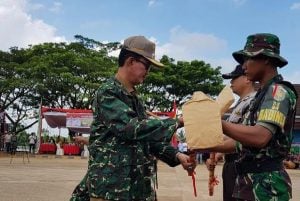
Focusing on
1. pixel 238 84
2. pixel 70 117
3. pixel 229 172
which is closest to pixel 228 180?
pixel 229 172

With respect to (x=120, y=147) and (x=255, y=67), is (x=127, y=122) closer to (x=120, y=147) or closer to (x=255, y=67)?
(x=120, y=147)

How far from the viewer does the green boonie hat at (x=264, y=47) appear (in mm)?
2953

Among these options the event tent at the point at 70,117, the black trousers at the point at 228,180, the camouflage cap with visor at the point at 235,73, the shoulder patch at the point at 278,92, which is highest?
the event tent at the point at 70,117

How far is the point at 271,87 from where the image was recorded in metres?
2.86

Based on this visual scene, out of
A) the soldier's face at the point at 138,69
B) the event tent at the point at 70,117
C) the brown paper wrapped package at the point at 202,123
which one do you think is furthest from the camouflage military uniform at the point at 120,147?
the event tent at the point at 70,117

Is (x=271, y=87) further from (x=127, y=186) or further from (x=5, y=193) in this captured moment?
(x=5, y=193)

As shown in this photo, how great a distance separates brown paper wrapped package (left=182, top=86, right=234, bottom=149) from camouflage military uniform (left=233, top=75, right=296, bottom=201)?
315mm

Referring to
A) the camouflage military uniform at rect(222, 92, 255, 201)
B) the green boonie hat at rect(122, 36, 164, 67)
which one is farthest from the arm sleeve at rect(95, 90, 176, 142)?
the camouflage military uniform at rect(222, 92, 255, 201)

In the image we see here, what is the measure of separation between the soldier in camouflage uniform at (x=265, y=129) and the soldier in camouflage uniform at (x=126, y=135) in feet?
1.45

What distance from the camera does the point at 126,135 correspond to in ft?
9.78

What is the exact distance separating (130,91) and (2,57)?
129 feet

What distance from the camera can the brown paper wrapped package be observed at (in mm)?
2521

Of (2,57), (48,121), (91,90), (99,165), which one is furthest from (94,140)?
(2,57)

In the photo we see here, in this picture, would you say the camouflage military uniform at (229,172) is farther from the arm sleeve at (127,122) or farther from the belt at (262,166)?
the arm sleeve at (127,122)
